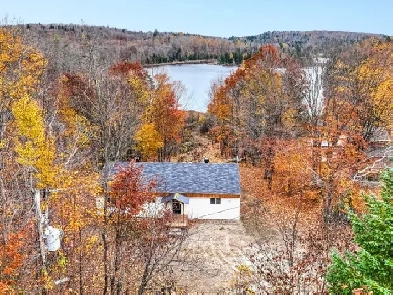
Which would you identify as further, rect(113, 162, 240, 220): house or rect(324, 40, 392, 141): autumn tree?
rect(324, 40, 392, 141): autumn tree

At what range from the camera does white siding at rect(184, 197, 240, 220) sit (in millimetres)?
26875

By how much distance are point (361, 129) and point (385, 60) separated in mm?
11226

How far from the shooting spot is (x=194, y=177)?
27906 millimetres

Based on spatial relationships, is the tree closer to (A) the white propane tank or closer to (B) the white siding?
(A) the white propane tank

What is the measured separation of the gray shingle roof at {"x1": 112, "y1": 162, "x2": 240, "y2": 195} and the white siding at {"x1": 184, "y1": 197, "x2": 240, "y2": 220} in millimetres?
702

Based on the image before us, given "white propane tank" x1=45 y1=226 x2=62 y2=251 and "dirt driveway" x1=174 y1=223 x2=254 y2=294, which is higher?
"white propane tank" x1=45 y1=226 x2=62 y2=251

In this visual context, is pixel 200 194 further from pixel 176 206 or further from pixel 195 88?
pixel 195 88

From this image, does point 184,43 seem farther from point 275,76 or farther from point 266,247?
point 266,247

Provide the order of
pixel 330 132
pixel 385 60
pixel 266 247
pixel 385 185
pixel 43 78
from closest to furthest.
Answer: pixel 385 185, pixel 266 247, pixel 330 132, pixel 43 78, pixel 385 60

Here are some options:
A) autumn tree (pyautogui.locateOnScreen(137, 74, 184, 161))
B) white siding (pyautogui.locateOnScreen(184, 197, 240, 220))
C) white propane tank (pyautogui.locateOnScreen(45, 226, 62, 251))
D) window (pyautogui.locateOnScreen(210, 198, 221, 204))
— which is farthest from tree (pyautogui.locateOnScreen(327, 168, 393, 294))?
autumn tree (pyautogui.locateOnScreen(137, 74, 184, 161))

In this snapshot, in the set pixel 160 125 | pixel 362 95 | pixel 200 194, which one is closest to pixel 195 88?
pixel 160 125

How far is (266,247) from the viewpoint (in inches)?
869

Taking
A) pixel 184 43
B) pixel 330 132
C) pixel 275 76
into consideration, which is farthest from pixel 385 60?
pixel 184 43

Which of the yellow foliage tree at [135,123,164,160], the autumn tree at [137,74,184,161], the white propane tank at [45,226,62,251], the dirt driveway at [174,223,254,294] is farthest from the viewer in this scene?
the autumn tree at [137,74,184,161]
